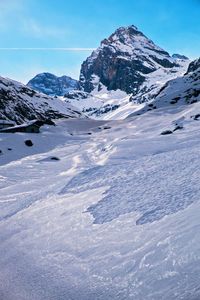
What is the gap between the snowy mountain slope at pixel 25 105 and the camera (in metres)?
101

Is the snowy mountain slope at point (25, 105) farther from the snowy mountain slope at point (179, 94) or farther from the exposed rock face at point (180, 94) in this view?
the exposed rock face at point (180, 94)

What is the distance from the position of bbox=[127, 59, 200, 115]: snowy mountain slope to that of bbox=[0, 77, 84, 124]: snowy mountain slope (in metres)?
27.2

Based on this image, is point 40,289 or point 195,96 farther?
point 195,96

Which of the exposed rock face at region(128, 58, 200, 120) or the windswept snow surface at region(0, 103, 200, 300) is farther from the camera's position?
the exposed rock face at region(128, 58, 200, 120)

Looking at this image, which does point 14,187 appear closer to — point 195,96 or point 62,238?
point 62,238

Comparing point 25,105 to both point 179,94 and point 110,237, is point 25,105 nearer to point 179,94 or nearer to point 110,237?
point 179,94

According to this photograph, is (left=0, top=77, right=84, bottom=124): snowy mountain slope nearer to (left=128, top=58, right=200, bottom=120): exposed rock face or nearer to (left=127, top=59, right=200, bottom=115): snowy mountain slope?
(left=127, top=59, right=200, bottom=115): snowy mountain slope

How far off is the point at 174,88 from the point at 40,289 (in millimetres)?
124845

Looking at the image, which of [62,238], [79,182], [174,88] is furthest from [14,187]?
[174,88]

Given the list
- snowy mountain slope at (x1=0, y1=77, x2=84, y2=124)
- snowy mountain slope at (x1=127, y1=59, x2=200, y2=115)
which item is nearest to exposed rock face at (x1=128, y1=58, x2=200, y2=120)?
snowy mountain slope at (x1=127, y1=59, x2=200, y2=115)

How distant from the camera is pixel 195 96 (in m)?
93.6

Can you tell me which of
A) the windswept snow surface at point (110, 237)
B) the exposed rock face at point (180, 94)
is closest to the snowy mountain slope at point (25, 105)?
the exposed rock face at point (180, 94)

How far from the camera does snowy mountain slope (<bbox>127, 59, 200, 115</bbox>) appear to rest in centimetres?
9681

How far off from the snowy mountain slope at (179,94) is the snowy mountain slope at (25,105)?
27.2 m
